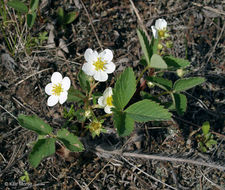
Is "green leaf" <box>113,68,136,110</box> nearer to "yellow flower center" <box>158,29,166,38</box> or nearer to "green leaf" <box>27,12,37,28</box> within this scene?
"yellow flower center" <box>158,29,166,38</box>

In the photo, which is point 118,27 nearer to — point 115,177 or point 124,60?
point 124,60

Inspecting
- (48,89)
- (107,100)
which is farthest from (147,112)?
(48,89)

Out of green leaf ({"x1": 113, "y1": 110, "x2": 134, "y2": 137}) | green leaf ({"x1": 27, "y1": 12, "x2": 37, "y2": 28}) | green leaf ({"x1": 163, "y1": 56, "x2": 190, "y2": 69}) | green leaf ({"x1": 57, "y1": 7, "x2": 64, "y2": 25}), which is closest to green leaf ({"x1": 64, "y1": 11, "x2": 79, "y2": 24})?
green leaf ({"x1": 57, "y1": 7, "x2": 64, "y2": 25})

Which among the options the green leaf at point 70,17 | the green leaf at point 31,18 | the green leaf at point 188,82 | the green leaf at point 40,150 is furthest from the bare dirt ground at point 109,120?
the green leaf at point 188,82

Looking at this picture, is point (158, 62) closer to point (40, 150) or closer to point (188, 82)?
point (188, 82)

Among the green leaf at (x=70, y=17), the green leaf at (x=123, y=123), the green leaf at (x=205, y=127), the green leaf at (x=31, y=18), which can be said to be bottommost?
the green leaf at (x=205, y=127)

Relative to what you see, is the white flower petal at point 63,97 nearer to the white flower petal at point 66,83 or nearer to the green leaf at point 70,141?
the white flower petal at point 66,83

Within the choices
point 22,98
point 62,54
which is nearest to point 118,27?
point 62,54
